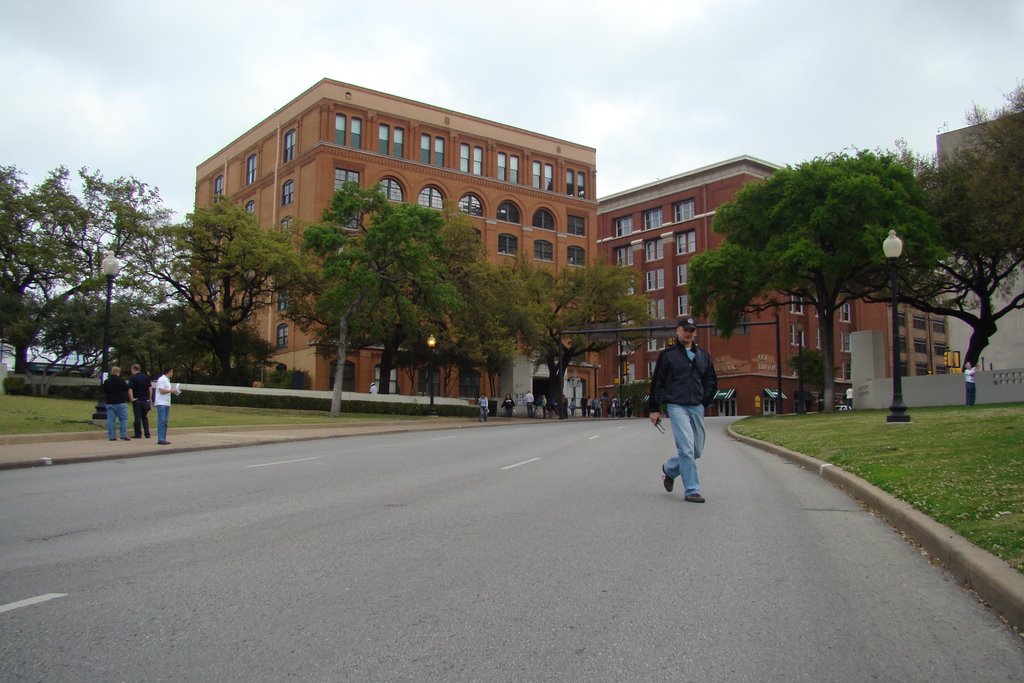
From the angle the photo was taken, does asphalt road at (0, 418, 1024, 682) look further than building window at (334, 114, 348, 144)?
No

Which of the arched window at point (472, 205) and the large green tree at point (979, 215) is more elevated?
the arched window at point (472, 205)

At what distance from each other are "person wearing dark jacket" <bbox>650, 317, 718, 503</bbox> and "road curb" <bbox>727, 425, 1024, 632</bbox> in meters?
2.02

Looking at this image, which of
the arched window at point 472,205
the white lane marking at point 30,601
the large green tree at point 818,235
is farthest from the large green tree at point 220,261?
the white lane marking at point 30,601

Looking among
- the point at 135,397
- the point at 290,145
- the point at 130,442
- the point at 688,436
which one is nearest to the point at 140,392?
the point at 135,397

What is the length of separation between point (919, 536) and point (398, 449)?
44.3 feet

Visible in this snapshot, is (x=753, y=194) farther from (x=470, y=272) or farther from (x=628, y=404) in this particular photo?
(x=628, y=404)

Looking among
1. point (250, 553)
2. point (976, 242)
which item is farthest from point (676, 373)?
point (976, 242)

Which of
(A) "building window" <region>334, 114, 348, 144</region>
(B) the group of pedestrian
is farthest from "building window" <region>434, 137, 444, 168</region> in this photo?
(B) the group of pedestrian

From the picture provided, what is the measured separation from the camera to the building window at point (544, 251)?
71.1 meters

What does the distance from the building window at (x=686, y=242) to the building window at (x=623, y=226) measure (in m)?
7.14

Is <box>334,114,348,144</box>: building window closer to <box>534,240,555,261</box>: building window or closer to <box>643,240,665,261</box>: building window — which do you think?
<box>534,240,555,261</box>: building window

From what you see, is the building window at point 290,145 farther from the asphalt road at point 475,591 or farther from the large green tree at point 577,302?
the asphalt road at point 475,591

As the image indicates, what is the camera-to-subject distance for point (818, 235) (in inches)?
1507

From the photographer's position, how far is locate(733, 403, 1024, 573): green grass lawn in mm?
6672
